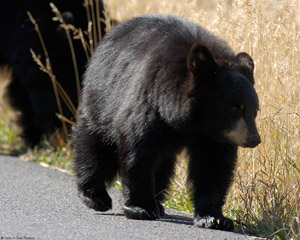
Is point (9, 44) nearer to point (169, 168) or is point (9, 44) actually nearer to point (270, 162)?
point (169, 168)

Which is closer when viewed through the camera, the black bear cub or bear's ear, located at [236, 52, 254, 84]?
the black bear cub

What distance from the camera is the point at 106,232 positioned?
15.4 feet

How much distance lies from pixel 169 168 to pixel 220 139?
1150mm

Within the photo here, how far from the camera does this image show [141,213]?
16.6 feet

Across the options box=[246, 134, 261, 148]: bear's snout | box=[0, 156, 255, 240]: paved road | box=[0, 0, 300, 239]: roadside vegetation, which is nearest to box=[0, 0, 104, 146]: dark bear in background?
box=[0, 156, 255, 240]: paved road

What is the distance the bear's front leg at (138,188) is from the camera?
4926 mm

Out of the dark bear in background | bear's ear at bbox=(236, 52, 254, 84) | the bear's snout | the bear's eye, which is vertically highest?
bear's ear at bbox=(236, 52, 254, 84)

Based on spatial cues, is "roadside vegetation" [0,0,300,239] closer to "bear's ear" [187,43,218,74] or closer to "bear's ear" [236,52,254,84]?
"bear's ear" [236,52,254,84]

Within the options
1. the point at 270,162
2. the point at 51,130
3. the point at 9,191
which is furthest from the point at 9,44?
the point at 270,162

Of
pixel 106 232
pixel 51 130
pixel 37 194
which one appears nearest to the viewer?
pixel 106 232

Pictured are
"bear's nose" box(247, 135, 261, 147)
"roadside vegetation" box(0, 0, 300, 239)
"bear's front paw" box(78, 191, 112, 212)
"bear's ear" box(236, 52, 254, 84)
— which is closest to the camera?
"bear's nose" box(247, 135, 261, 147)

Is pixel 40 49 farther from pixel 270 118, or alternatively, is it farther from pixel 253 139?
pixel 253 139

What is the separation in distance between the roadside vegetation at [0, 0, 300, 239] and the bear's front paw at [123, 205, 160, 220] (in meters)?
0.47

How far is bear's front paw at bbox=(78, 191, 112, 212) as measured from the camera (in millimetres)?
5505
